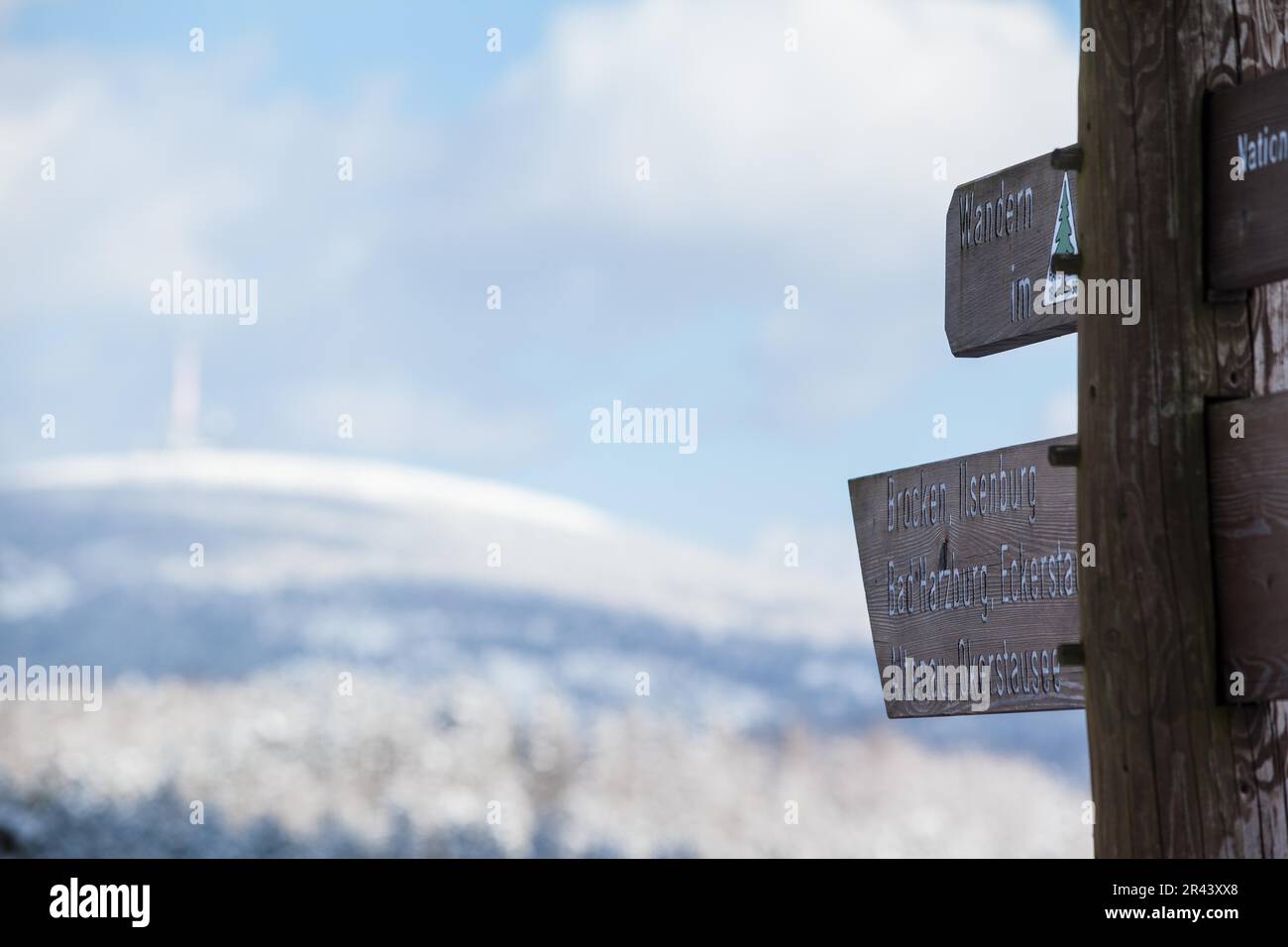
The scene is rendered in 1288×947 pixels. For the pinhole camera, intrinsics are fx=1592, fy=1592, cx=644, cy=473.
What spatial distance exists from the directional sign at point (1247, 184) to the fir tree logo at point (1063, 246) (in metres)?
0.29

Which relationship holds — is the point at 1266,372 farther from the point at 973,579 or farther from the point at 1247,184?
the point at 973,579

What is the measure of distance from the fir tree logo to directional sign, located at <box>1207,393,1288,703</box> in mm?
383

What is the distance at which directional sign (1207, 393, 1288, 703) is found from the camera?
1.84 m

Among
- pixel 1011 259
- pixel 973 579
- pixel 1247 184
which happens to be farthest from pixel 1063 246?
pixel 973 579

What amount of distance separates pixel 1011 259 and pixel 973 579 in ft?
1.66

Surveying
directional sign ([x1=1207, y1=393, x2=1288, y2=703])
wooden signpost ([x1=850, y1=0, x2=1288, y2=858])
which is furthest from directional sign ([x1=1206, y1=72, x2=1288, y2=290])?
directional sign ([x1=1207, y1=393, x2=1288, y2=703])

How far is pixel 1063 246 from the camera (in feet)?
7.63

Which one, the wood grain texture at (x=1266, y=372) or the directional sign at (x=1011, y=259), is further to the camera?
the directional sign at (x=1011, y=259)

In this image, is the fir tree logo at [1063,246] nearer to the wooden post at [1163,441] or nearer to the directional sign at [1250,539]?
the wooden post at [1163,441]

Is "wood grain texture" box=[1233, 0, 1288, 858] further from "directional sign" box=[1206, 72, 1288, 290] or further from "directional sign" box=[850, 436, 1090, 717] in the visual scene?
"directional sign" box=[850, 436, 1090, 717]

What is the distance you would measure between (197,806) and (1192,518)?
3999 millimetres

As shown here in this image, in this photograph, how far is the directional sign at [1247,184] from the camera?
1.88m

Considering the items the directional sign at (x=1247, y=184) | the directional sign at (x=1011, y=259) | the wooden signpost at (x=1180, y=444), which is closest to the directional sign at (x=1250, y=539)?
the wooden signpost at (x=1180, y=444)
